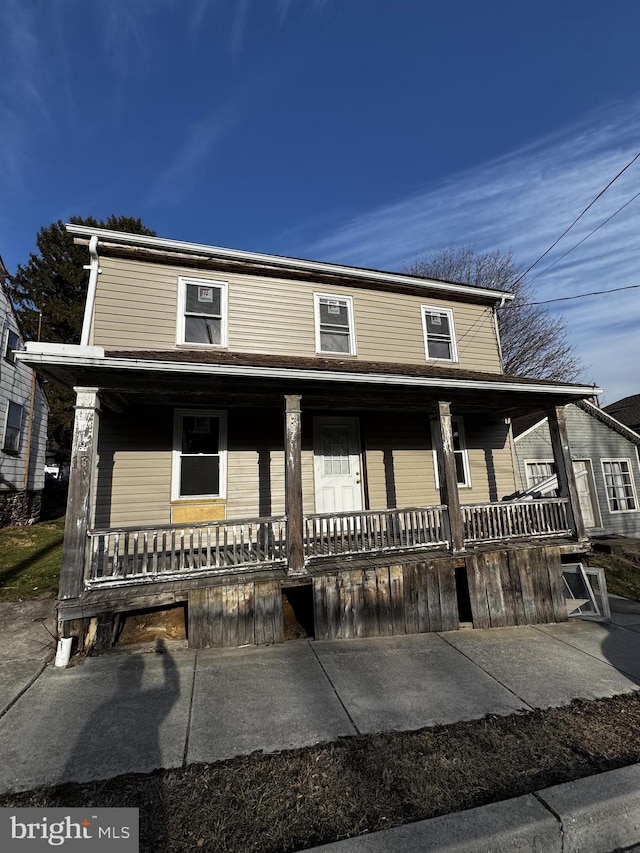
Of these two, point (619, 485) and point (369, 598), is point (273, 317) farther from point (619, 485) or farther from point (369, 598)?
point (619, 485)

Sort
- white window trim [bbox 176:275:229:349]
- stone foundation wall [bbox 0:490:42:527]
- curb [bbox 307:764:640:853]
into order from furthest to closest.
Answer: stone foundation wall [bbox 0:490:42:527]
white window trim [bbox 176:275:229:349]
curb [bbox 307:764:640:853]

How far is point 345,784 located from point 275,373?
4525 mm

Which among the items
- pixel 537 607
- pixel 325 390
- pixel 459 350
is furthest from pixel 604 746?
pixel 459 350

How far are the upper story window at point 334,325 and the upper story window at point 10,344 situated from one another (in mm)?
12124

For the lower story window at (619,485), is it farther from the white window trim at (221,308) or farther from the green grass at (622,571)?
the white window trim at (221,308)

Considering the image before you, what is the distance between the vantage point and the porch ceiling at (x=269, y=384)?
204 inches

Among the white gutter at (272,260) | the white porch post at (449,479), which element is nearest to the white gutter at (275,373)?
the white porch post at (449,479)

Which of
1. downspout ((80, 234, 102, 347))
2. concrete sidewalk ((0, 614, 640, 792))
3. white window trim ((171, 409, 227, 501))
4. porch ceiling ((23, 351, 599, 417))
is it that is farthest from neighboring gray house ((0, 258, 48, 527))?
concrete sidewalk ((0, 614, 640, 792))

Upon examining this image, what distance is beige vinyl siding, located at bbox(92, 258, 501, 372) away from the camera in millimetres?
7223

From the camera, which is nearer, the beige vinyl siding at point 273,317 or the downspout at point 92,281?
the downspout at point 92,281

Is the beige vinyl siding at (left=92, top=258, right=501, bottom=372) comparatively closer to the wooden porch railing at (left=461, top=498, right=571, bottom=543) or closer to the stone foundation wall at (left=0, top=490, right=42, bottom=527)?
the wooden porch railing at (left=461, top=498, right=571, bottom=543)

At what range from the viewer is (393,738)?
3.27 m

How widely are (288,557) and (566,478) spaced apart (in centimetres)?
566

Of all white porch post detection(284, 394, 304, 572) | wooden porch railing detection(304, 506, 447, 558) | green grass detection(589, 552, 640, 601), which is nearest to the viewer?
white porch post detection(284, 394, 304, 572)
